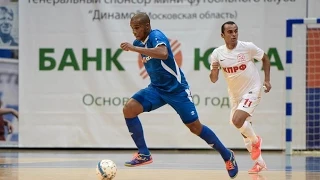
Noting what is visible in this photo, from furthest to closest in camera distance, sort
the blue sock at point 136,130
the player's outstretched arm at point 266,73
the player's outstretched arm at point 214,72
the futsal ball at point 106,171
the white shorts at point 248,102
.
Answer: the white shorts at point 248,102, the player's outstretched arm at point 266,73, the player's outstretched arm at point 214,72, the blue sock at point 136,130, the futsal ball at point 106,171

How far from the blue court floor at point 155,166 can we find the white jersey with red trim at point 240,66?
1198mm

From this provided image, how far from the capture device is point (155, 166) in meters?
10.7

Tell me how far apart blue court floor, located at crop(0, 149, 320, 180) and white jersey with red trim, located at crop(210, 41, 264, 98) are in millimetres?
1198

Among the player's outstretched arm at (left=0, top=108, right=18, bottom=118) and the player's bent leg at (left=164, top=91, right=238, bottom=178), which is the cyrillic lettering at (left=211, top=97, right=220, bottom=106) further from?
the player's bent leg at (left=164, top=91, right=238, bottom=178)

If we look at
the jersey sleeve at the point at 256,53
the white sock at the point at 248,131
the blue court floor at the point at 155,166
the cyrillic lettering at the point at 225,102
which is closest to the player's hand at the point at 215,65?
the jersey sleeve at the point at 256,53

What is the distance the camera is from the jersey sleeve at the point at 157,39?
8412 mm

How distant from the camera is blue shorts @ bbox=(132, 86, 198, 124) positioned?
874cm

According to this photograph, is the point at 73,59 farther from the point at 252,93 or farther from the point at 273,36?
the point at 252,93

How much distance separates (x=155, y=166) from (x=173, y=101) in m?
2.18

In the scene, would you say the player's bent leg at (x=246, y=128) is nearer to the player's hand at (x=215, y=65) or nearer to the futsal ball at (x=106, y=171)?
the player's hand at (x=215, y=65)

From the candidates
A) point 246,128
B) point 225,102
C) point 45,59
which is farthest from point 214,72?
point 45,59

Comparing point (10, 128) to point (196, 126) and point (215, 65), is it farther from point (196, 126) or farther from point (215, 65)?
point (196, 126)

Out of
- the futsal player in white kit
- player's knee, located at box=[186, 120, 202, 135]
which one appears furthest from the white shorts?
player's knee, located at box=[186, 120, 202, 135]

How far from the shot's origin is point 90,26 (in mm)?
14141
